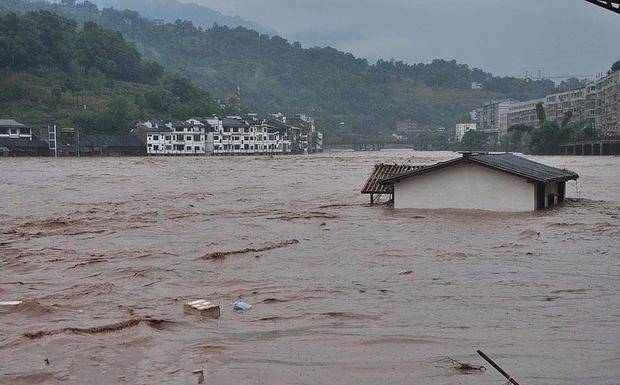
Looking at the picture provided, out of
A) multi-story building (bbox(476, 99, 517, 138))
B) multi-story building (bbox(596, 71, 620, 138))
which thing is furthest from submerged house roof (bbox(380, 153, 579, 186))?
multi-story building (bbox(476, 99, 517, 138))

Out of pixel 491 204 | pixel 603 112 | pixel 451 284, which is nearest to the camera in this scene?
pixel 451 284

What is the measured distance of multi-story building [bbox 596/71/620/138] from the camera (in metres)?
98.7

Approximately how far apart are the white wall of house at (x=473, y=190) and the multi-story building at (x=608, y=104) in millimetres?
82650

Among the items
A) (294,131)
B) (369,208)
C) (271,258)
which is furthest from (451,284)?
(294,131)

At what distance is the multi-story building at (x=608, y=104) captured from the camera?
98688 millimetres

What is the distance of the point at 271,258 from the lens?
12.5 m

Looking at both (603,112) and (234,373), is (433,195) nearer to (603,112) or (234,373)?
(234,373)

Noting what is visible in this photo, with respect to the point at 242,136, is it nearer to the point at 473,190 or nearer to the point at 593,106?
the point at 593,106

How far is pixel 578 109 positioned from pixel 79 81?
82.5 m

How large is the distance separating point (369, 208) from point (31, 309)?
13.9 meters

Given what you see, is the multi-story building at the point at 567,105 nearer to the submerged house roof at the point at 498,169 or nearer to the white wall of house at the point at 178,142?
the white wall of house at the point at 178,142

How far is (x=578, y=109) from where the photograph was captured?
12112 centimetres

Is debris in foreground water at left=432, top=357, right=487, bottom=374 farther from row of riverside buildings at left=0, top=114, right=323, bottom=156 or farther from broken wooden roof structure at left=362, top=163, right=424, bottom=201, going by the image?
row of riverside buildings at left=0, top=114, right=323, bottom=156

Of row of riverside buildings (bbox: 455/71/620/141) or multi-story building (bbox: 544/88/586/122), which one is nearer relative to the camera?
row of riverside buildings (bbox: 455/71/620/141)
